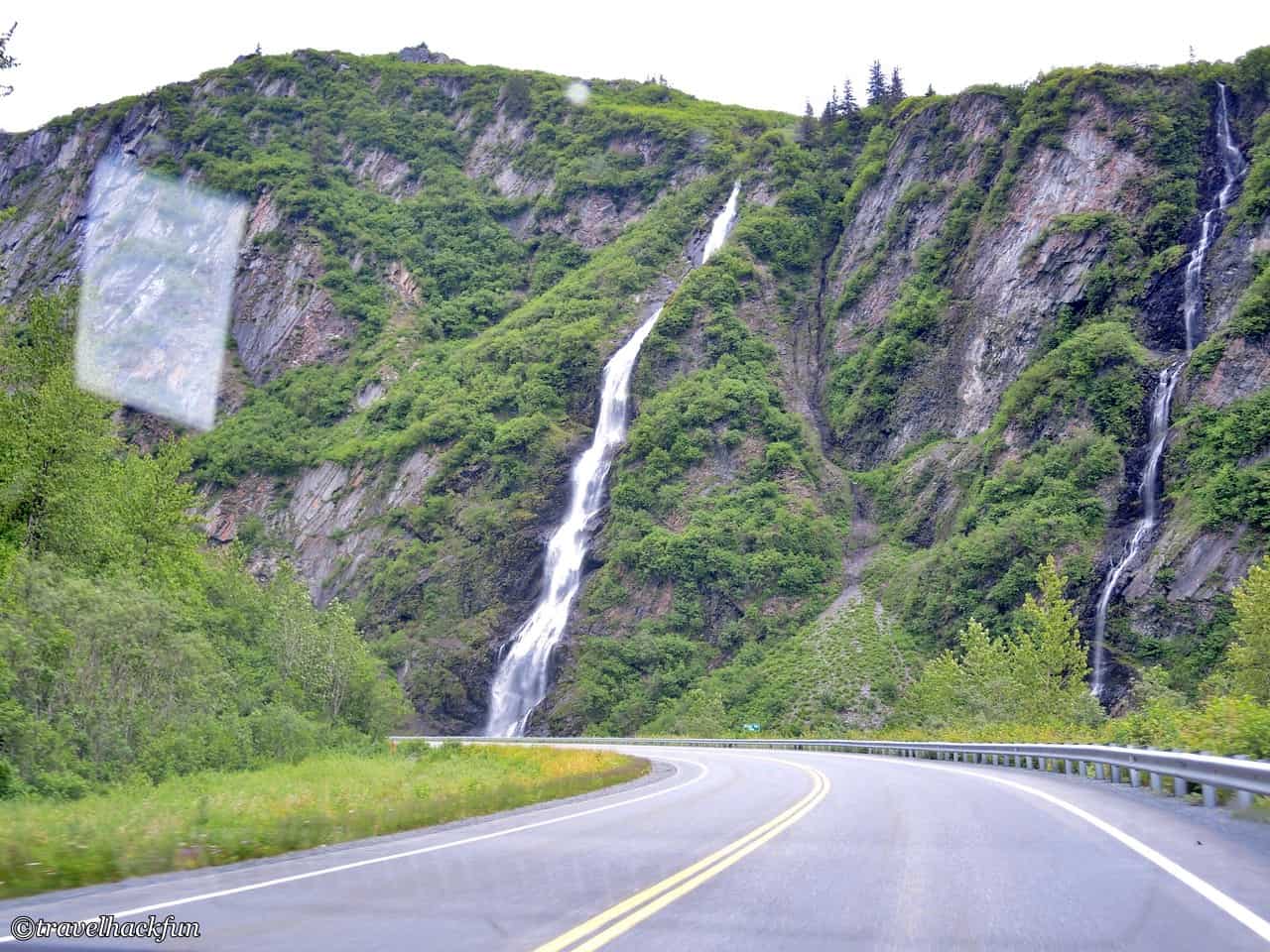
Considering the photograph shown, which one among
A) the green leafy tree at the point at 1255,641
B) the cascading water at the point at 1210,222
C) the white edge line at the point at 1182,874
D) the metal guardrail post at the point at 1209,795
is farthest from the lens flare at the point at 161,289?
the metal guardrail post at the point at 1209,795

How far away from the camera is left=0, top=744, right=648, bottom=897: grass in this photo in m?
8.94

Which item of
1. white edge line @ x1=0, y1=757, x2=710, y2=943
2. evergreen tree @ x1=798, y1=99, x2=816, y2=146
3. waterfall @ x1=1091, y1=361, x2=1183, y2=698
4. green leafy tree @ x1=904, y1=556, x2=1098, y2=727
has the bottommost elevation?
green leafy tree @ x1=904, y1=556, x2=1098, y2=727

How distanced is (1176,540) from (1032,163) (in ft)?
131

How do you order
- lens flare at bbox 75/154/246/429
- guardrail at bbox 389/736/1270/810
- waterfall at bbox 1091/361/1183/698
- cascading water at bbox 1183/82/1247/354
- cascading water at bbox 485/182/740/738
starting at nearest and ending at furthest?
guardrail at bbox 389/736/1270/810
waterfall at bbox 1091/361/1183/698
cascading water at bbox 1183/82/1247/354
cascading water at bbox 485/182/740/738
lens flare at bbox 75/154/246/429

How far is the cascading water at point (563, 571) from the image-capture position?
64562 mm

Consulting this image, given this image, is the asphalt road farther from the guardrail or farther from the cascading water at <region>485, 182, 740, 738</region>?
the cascading water at <region>485, 182, 740, 738</region>

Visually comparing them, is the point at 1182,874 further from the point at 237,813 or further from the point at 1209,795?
the point at 237,813

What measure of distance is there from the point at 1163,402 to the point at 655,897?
5670cm

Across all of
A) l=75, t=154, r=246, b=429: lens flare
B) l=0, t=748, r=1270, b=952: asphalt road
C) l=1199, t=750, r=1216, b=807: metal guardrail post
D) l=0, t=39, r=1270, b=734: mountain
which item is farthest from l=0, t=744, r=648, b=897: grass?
l=75, t=154, r=246, b=429: lens flare

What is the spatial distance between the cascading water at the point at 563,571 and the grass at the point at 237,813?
37.3 m

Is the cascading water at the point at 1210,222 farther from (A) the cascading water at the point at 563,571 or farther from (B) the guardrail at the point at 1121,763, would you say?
(A) the cascading water at the point at 563,571

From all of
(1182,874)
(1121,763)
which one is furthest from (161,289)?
(1182,874)

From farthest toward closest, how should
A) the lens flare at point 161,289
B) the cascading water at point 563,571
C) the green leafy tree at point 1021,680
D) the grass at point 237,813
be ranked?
the lens flare at point 161,289 < the cascading water at point 563,571 < the green leafy tree at point 1021,680 < the grass at point 237,813

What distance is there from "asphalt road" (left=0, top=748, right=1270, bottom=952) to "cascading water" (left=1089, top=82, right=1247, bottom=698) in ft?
123
